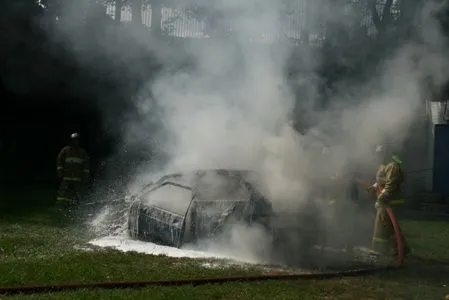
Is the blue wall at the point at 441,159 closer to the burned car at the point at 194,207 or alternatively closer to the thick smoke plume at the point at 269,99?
the thick smoke plume at the point at 269,99

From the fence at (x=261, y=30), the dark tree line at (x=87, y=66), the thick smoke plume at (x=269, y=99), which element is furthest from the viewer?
the dark tree line at (x=87, y=66)

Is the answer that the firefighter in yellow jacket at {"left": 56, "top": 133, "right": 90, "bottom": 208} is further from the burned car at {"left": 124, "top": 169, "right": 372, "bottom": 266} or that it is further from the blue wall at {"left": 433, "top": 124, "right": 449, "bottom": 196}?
the blue wall at {"left": 433, "top": 124, "right": 449, "bottom": 196}

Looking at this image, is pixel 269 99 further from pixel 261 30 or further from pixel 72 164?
pixel 72 164

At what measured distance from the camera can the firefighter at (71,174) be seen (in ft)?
42.6

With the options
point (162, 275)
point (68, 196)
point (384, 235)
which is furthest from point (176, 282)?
point (68, 196)

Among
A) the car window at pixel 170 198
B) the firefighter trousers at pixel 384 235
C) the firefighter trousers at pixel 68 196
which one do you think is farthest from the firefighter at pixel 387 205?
the firefighter trousers at pixel 68 196

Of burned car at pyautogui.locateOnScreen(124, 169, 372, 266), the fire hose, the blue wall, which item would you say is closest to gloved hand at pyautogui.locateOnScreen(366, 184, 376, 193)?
burned car at pyautogui.locateOnScreen(124, 169, 372, 266)

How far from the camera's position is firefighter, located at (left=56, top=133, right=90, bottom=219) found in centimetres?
1298

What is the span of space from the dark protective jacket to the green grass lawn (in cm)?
366

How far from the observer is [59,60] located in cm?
1435

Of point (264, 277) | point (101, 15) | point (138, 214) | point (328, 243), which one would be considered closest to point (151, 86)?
point (101, 15)

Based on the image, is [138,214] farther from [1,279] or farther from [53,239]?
[1,279]

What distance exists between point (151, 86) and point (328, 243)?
15.2 ft

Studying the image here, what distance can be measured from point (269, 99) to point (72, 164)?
5.23 metres
